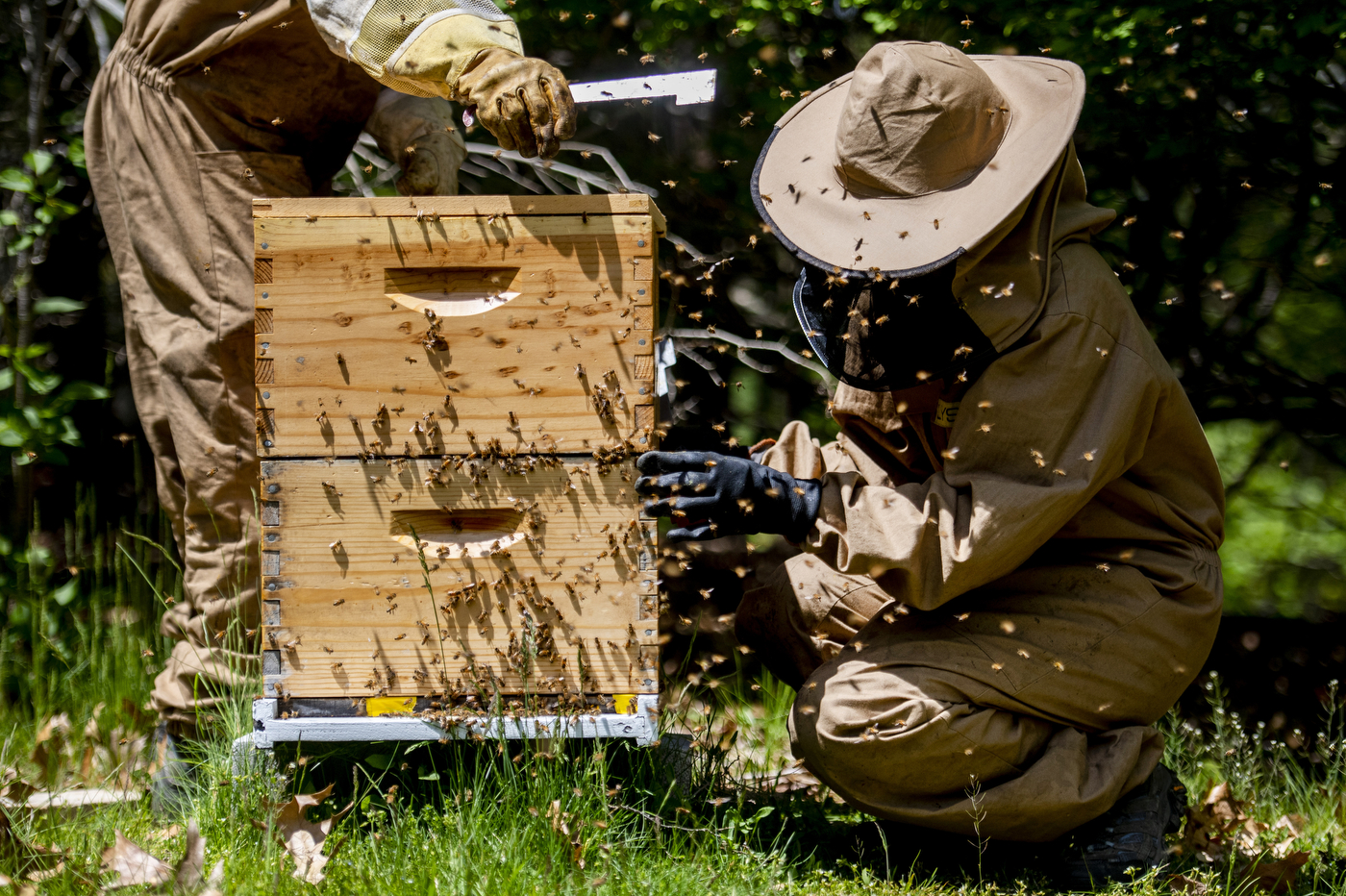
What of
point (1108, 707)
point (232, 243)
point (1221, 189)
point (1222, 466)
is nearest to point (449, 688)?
point (232, 243)

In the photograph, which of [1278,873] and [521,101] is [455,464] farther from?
[1278,873]

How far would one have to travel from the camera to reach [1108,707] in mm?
2531

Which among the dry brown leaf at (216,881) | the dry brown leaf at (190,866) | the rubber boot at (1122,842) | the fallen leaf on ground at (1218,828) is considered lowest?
the fallen leaf on ground at (1218,828)

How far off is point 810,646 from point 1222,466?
262 centimetres

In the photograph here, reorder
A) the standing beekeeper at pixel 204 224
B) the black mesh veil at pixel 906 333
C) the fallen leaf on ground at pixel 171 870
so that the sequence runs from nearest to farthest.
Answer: the fallen leaf on ground at pixel 171 870 < the black mesh veil at pixel 906 333 < the standing beekeeper at pixel 204 224

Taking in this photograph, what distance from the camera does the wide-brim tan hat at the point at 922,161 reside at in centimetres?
225

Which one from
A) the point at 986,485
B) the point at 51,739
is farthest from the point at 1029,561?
the point at 51,739

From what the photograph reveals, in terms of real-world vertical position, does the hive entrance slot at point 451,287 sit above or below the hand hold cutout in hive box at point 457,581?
above

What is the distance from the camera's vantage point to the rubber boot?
245cm

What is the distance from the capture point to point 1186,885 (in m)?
2.41

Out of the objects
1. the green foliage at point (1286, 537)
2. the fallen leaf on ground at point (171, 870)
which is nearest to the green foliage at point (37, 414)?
the fallen leaf on ground at point (171, 870)

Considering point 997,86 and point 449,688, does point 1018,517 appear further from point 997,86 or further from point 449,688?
point 449,688

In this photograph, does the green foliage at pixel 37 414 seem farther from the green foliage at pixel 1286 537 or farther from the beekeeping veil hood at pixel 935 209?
the green foliage at pixel 1286 537

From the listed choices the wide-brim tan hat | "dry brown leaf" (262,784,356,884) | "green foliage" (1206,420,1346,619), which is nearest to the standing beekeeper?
"dry brown leaf" (262,784,356,884)
